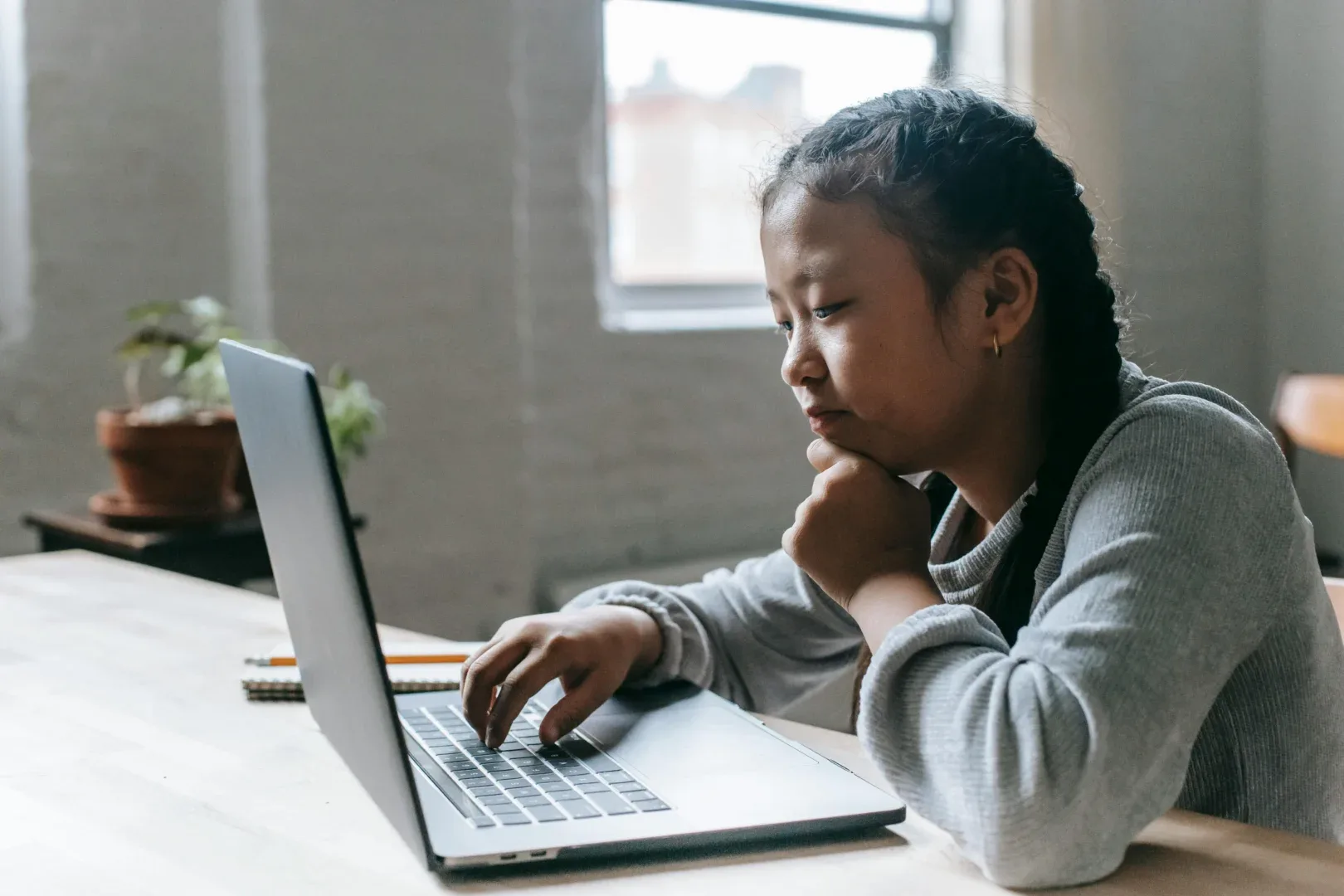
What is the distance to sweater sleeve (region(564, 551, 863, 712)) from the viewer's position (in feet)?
3.85

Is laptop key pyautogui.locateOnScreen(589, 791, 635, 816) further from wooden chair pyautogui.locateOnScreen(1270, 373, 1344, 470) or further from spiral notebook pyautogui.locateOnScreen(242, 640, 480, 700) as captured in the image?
wooden chair pyautogui.locateOnScreen(1270, 373, 1344, 470)

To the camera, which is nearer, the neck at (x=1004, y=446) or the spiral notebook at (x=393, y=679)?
the neck at (x=1004, y=446)

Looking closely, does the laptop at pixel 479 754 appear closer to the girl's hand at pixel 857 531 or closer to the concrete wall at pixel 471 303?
the girl's hand at pixel 857 531

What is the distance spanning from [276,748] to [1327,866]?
26.1 inches

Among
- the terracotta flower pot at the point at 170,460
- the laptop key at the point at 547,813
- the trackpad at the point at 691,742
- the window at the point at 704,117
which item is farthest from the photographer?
the window at the point at 704,117

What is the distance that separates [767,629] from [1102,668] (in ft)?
1.63

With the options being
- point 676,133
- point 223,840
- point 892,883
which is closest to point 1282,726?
point 892,883

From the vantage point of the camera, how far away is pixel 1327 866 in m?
0.73

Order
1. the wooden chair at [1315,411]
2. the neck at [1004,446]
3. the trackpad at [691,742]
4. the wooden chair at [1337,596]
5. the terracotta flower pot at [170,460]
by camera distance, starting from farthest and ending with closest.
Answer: the terracotta flower pot at [170,460] → the wooden chair at [1315,411] → the wooden chair at [1337,596] → the neck at [1004,446] → the trackpad at [691,742]

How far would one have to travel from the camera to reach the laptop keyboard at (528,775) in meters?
0.79

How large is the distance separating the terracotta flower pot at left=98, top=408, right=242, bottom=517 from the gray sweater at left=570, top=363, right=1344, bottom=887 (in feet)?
5.27

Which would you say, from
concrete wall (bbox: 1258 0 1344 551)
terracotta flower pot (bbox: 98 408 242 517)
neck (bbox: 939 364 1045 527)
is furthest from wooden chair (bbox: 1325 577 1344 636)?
concrete wall (bbox: 1258 0 1344 551)

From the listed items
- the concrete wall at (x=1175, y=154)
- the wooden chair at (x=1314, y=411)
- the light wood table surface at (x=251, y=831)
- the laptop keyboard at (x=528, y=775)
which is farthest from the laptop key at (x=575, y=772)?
the concrete wall at (x=1175, y=154)

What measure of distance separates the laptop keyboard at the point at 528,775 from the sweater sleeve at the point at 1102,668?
0.51 feet
